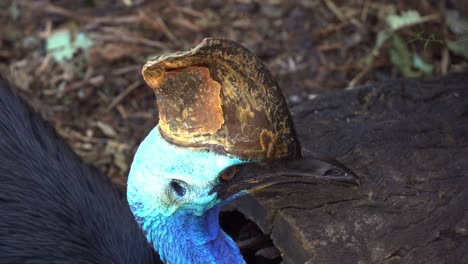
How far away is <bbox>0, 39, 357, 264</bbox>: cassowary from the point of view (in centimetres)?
160

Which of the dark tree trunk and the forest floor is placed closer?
the dark tree trunk

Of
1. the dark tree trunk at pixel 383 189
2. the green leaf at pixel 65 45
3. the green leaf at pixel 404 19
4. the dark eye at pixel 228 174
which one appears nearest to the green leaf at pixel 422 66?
the green leaf at pixel 404 19

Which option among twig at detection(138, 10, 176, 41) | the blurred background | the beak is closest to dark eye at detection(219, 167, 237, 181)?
the beak

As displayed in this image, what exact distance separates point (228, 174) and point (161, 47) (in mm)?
1831

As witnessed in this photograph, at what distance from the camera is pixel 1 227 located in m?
1.83

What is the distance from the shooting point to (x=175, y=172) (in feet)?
5.45

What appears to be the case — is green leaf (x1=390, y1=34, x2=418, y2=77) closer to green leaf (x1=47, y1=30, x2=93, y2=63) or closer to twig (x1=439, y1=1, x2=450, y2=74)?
twig (x1=439, y1=1, x2=450, y2=74)

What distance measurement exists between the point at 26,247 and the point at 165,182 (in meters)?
0.40

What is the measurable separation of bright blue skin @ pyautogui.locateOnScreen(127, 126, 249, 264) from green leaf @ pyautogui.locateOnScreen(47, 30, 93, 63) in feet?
5.93

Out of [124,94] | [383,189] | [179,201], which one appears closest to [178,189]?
[179,201]

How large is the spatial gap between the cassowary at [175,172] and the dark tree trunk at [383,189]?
0.14 meters

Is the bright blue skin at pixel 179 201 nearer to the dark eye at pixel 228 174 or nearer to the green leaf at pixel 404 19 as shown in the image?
the dark eye at pixel 228 174

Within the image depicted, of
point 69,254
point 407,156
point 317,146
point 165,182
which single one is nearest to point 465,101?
point 407,156

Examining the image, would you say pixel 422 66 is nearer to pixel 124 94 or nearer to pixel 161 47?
pixel 161 47
